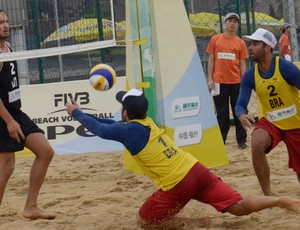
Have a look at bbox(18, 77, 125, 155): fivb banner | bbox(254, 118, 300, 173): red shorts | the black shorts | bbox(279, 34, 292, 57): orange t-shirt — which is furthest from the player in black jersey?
bbox(279, 34, 292, 57): orange t-shirt

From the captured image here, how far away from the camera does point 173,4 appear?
9.09 m

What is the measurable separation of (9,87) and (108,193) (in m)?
2.06

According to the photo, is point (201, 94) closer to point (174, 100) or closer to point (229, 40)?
point (174, 100)

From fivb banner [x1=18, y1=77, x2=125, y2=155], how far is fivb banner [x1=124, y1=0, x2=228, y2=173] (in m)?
2.13

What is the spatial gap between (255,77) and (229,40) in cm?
399

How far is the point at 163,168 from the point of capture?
242 inches

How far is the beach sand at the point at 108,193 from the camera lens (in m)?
6.67

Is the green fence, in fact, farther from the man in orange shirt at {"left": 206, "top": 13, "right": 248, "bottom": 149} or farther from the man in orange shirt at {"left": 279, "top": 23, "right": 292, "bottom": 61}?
the man in orange shirt at {"left": 206, "top": 13, "right": 248, "bottom": 149}

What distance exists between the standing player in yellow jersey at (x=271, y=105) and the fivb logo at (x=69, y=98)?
4567 mm

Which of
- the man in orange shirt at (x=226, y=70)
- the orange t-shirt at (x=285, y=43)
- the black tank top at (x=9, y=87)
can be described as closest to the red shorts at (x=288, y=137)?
the black tank top at (x=9, y=87)

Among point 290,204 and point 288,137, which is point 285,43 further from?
point 290,204

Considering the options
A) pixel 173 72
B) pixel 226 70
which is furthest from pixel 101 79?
pixel 226 70

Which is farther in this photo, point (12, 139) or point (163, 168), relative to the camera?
point (12, 139)

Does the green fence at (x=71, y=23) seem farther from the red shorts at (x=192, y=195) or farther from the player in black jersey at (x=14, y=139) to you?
the red shorts at (x=192, y=195)
